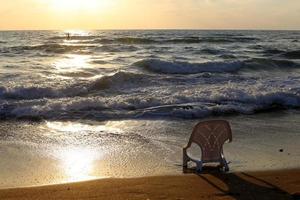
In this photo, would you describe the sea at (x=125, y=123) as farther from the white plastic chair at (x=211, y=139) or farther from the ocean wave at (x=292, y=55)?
the ocean wave at (x=292, y=55)

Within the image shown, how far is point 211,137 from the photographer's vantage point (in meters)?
5.89

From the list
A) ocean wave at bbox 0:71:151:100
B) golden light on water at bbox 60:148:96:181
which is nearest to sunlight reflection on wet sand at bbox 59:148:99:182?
golden light on water at bbox 60:148:96:181

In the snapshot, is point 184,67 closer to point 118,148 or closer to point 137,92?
point 137,92

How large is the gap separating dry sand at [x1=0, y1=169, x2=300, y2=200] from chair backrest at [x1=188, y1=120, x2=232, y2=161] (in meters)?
0.28

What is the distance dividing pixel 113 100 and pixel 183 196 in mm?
6805

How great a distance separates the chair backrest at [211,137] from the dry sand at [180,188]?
28cm

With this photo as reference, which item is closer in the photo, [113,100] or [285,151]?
[285,151]

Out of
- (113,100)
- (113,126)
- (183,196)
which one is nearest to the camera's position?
(183,196)

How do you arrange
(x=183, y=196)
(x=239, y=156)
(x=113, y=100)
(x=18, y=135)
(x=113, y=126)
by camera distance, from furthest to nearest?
(x=113, y=100)
(x=113, y=126)
(x=18, y=135)
(x=239, y=156)
(x=183, y=196)

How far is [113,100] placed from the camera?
11.6 m

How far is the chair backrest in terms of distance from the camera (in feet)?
19.2

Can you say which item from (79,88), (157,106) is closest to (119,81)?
(79,88)

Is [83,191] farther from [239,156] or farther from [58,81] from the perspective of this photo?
[58,81]

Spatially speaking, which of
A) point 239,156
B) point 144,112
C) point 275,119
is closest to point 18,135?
point 144,112
